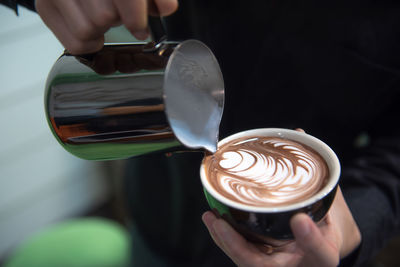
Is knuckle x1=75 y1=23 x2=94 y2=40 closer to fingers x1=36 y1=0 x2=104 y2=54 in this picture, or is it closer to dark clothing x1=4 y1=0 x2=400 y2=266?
fingers x1=36 y1=0 x2=104 y2=54

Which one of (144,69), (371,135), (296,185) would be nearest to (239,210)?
(296,185)

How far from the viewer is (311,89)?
917 mm

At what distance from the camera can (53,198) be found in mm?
2152

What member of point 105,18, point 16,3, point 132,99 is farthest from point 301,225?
point 16,3

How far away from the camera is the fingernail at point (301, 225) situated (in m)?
0.47

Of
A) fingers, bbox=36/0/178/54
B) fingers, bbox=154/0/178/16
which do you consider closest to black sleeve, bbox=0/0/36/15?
fingers, bbox=36/0/178/54

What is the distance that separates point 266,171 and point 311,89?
14.5 inches

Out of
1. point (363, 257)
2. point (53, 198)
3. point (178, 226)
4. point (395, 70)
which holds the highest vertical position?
point (395, 70)

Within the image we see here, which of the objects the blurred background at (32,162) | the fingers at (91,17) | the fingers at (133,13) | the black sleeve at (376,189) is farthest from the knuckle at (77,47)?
the blurred background at (32,162)

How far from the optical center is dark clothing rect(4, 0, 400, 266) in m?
0.84

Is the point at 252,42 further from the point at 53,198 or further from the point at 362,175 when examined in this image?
the point at 53,198

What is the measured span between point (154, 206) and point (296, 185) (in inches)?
23.8

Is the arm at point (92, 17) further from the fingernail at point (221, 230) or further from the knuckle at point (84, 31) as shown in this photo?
the fingernail at point (221, 230)

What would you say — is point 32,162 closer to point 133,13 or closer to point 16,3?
point 16,3
